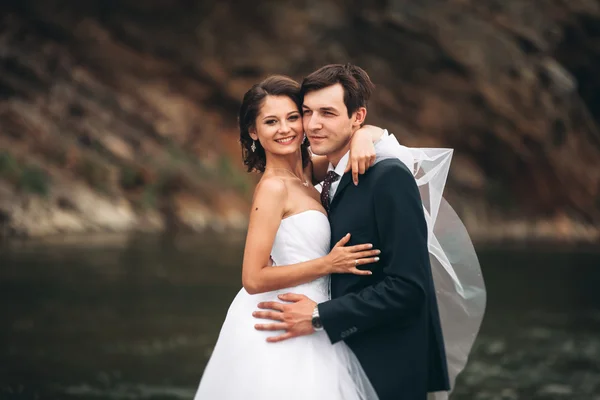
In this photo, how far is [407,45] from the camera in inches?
835

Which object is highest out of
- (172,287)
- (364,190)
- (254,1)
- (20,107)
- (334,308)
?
(254,1)

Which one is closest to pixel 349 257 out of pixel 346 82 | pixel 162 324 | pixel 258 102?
pixel 346 82

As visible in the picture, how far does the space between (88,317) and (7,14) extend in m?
14.3

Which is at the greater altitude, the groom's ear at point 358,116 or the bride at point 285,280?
the groom's ear at point 358,116

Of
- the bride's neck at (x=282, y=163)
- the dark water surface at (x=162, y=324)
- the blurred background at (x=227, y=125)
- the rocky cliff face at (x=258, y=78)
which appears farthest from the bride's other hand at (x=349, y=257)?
the rocky cliff face at (x=258, y=78)

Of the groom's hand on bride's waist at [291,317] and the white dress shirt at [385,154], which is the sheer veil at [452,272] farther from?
the groom's hand on bride's waist at [291,317]

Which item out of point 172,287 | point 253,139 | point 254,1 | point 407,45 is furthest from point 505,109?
point 253,139

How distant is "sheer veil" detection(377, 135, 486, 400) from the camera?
3.09 metres

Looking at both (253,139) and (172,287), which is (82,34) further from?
(253,139)

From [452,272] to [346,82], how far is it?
87 cm

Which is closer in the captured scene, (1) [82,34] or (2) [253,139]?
(2) [253,139]

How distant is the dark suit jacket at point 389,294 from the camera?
256 cm

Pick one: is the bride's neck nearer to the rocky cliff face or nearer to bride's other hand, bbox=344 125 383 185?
bride's other hand, bbox=344 125 383 185

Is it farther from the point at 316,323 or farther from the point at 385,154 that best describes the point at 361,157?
the point at 316,323
